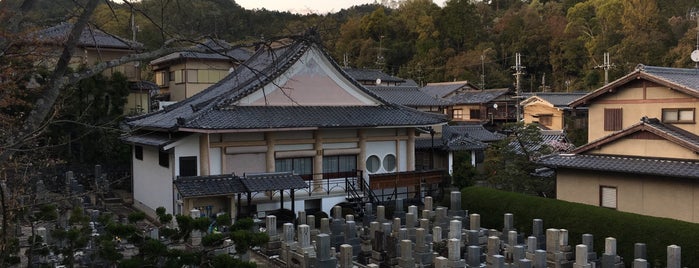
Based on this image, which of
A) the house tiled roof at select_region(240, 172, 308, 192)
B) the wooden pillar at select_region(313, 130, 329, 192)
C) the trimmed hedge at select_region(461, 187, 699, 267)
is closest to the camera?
the trimmed hedge at select_region(461, 187, 699, 267)

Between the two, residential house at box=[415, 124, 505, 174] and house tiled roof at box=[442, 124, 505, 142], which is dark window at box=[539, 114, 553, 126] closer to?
house tiled roof at box=[442, 124, 505, 142]

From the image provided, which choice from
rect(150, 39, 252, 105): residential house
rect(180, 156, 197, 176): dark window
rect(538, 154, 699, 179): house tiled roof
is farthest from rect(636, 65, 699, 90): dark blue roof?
rect(150, 39, 252, 105): residential house

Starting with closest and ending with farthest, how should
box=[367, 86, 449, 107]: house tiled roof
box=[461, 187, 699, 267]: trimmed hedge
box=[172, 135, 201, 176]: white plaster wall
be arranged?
1. box=[461, 187, 699, 267]: trimmed hedge
2. box=[172, 135, 201, 176]: white plaster wall
3. box=[367, 86, 449, 107]: house tiled roof

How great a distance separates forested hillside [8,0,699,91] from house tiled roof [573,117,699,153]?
33.1 meters

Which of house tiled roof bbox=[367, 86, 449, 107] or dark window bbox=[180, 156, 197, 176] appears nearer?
dark window bbox=[180, 156, 197, 176]

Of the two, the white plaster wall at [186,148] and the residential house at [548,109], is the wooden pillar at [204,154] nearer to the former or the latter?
the white plaster wall at [186,148]

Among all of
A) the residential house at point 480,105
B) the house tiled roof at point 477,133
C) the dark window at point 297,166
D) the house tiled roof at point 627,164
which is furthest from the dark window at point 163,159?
the residential house at point 480,105

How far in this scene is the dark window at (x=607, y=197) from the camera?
56.1ft

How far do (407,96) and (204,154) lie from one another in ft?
73.4

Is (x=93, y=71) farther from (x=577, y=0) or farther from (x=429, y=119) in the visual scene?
(x=577, y=0)

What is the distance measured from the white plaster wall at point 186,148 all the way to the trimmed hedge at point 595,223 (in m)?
9.38

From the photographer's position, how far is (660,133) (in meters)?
16.4

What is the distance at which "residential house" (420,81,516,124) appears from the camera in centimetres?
5319

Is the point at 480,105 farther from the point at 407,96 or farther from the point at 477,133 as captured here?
the point at 477,133
